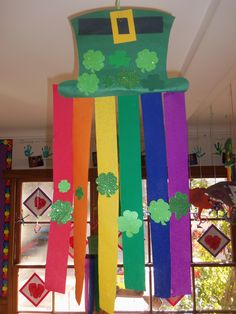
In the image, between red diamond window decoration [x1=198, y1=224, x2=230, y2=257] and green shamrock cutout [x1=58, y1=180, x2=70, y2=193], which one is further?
red diamond window decoration [x1=198, y1=224, x2=230, y2=257]

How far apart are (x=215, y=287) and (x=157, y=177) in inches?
121

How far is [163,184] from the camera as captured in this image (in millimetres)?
607

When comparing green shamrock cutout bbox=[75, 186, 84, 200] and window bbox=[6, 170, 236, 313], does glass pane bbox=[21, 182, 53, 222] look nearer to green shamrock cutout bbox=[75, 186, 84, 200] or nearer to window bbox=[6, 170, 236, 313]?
window bbox=[6, 170, 236, 313]

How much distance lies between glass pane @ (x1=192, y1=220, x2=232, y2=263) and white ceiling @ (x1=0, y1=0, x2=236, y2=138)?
139cm

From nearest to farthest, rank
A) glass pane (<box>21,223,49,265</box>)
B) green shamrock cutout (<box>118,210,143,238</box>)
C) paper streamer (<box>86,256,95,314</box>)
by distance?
1. green shamrock cutout (<box>118,210,143,238</box>)
2. paper streamer (<box>86,256,95,314</box>)
3. glass pane (<box>21,223,49,265</box>)


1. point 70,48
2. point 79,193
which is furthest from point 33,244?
point 79,193

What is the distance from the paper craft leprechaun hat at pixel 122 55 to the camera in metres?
0.60

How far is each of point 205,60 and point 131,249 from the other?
4.13 ft

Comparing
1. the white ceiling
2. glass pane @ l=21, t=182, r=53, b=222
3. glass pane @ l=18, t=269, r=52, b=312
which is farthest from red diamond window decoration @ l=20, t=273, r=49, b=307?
the white ceiling

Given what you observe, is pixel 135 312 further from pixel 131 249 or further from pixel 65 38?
pixel 131 249

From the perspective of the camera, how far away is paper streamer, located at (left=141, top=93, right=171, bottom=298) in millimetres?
591

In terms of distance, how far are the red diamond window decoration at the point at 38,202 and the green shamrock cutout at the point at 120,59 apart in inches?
115

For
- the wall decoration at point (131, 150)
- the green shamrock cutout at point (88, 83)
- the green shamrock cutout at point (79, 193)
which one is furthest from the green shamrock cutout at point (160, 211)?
the green shamrock cutout at point (88, 83)

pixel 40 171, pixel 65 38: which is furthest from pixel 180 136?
pixel 40 171
